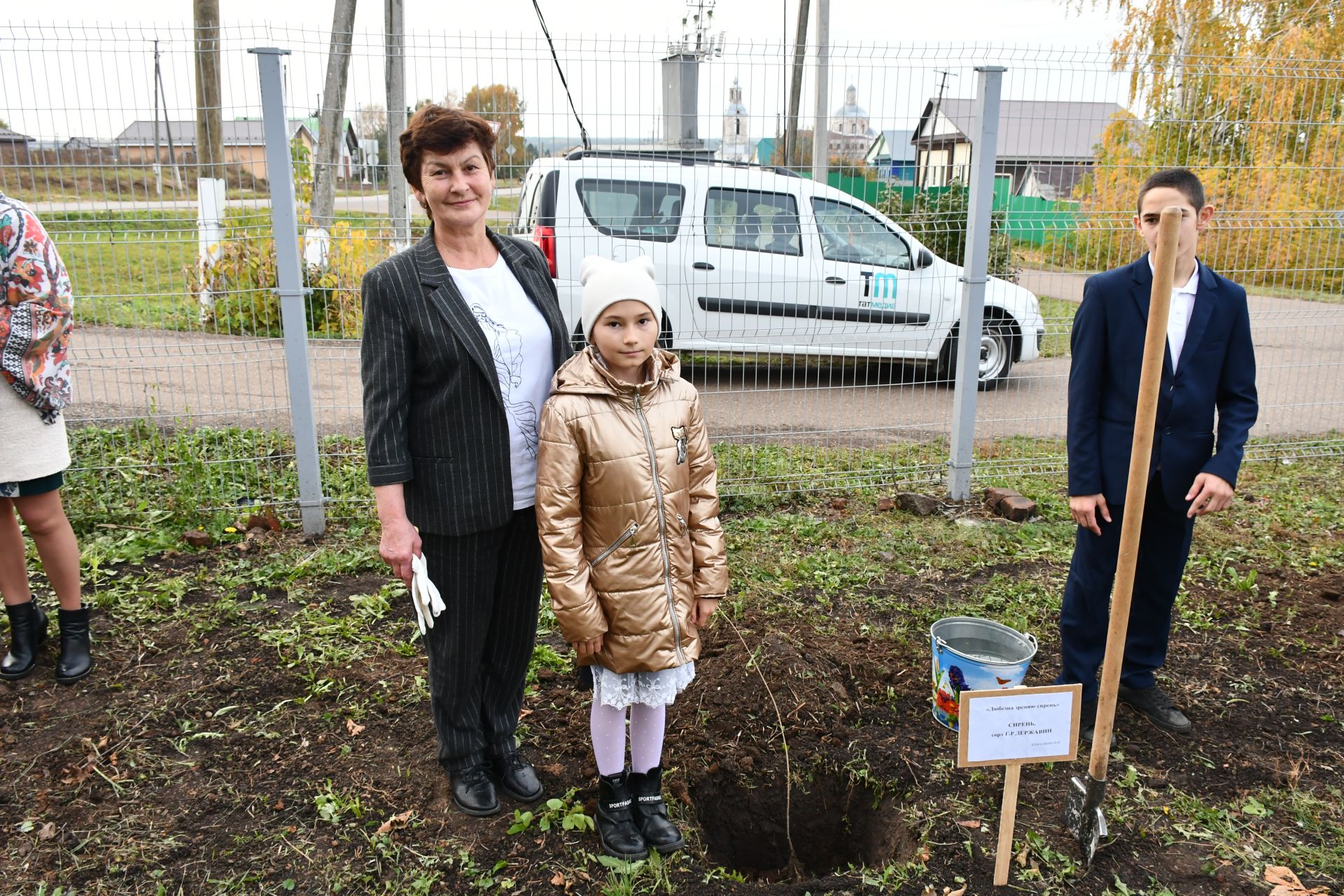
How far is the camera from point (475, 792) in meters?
2.74

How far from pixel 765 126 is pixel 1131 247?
7.75 ft

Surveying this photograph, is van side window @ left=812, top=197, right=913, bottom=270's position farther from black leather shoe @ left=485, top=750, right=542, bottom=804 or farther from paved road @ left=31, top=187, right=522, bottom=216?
black leather shoe @ left=485, top=750, right=542, bottom=804

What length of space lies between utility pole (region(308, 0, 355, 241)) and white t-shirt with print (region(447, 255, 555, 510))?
2.35m

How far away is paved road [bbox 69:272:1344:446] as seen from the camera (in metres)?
4.77

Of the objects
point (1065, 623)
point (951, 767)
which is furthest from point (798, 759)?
point (1065, 623)

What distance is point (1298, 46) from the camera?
38.7 ft

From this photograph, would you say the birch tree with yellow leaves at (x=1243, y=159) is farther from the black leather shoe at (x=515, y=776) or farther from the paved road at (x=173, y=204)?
the black leather shoe at (x=515, y=776)

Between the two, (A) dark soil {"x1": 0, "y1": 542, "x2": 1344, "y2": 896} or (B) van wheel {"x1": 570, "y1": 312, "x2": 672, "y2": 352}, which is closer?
(A) dark soil {"x1": 0, "y1": 542, "x2": 1344, "y2": 896}

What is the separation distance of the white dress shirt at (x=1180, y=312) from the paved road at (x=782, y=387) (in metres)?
2.17

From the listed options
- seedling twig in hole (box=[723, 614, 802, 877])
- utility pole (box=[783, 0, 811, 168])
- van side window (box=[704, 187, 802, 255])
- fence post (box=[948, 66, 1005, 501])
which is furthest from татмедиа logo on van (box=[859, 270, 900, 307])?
seedling twig in hole (box=[723, 614, 802, 877])

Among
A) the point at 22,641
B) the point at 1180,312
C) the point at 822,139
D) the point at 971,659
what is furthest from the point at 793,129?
the point at 22,641

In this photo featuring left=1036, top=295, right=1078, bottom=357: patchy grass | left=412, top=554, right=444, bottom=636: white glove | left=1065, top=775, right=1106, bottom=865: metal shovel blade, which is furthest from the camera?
left=1036, top=295, right=1078, bottom=357: patchy grass

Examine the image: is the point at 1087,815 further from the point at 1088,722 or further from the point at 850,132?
the point at 850,132

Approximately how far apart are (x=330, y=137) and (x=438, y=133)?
255 cm
